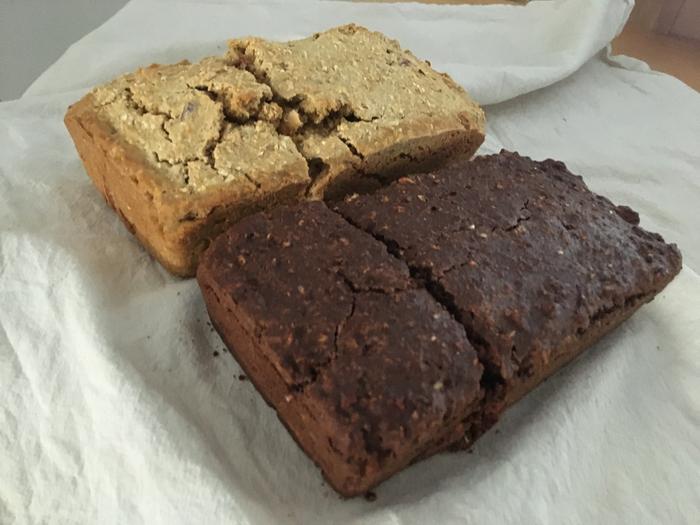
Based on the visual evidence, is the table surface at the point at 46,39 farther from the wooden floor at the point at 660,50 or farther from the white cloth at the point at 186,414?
the white cloth at the point at 186,414

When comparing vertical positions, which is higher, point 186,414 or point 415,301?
point 415,301

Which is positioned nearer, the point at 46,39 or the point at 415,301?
the point at 415,301

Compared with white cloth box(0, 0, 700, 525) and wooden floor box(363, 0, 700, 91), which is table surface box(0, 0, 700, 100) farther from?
white cloth box(0, 0, 700, 525)

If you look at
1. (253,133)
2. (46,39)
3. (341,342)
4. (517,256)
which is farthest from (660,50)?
(46,39)

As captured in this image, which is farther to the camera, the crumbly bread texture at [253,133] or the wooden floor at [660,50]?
the wooden floor at [660,50]

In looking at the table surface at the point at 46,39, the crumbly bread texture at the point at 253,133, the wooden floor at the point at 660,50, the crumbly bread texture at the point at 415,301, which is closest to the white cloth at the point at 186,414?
the crumbly bread texture at the point at 415,301

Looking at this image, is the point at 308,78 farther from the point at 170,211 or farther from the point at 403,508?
the point at 403,508

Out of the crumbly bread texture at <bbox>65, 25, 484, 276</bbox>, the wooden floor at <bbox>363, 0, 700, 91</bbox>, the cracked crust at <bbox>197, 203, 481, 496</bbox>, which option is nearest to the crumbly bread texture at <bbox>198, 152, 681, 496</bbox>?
the cracked crust at <bbox>197, 203, 481, 496</bbox>

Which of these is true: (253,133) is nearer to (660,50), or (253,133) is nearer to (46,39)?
(46,39)
